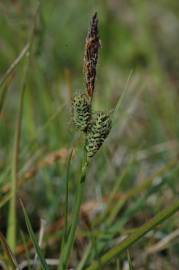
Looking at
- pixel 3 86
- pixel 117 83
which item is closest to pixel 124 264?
pixel 3 86

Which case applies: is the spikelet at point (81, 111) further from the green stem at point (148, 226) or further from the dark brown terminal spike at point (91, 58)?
the green stem at point (148, 226)

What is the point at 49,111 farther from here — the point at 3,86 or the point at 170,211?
the point at 170,211

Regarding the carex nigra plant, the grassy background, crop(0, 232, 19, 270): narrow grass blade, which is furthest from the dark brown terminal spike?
crop(0, 232, 19, 270): narrow grass blade

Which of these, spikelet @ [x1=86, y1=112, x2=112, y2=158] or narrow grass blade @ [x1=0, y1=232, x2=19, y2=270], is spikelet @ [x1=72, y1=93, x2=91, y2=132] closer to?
spikelet @ [x1=86, y1=112, x2=112, y2=158]

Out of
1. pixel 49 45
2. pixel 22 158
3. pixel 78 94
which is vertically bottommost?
pixel 22 158

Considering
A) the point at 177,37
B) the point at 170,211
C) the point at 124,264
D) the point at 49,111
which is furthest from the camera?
the point at 177,37

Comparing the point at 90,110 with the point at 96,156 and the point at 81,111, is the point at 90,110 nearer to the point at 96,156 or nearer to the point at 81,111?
the point at 81,111

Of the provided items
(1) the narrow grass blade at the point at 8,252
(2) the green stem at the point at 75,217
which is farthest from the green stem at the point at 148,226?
(1) the narrow grass blade at the point at 8,252

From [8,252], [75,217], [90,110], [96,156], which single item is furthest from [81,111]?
[96,156]
